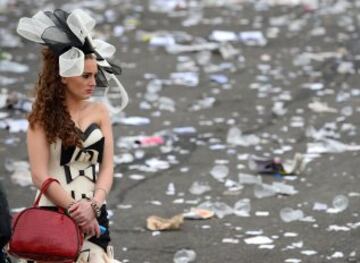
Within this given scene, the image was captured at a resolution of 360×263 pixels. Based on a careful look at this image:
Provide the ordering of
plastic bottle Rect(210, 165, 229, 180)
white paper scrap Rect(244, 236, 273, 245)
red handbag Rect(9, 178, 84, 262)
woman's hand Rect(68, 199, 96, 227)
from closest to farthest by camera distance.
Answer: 1. red handbag Rect(9, 178, 84, 262)
2. woman's hand Rect(68, 199, 96, 227)
3. white paper scrap Rect(244, 236, 273, 245)
4. plastic bottle Rect(210, 165, 229, 180)

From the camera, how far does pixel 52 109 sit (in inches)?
162

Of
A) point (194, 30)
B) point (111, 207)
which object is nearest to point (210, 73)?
point (194, 30)

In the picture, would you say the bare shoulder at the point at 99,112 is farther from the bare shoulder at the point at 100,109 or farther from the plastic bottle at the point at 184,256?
the plastic bottle at the point at 184,256

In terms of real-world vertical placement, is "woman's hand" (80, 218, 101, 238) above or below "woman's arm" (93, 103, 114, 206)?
below

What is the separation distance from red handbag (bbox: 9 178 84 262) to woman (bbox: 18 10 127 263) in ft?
0.31

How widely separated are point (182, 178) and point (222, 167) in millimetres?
367

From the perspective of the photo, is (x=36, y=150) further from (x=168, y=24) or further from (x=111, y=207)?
(x=168, y=24)

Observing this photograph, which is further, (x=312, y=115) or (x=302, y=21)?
(x=302, y=21)

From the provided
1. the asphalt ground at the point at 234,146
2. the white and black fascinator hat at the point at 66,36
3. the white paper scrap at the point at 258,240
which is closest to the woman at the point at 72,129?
the white and black fascinator hat at the point at 66,36

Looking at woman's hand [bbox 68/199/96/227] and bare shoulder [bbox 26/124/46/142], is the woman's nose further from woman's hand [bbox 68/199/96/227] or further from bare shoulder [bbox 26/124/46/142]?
woman's hand [bbox 68/199/96/227]

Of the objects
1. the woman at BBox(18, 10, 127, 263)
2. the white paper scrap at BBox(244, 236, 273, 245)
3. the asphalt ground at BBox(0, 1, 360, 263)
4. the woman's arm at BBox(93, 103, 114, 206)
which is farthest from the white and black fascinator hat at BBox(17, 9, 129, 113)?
the white paper scrap at BBox(244, 236, 273, 245)

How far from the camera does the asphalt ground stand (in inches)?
236

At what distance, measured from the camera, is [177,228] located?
6.26m

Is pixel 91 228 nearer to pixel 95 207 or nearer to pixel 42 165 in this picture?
pixel 95 207
